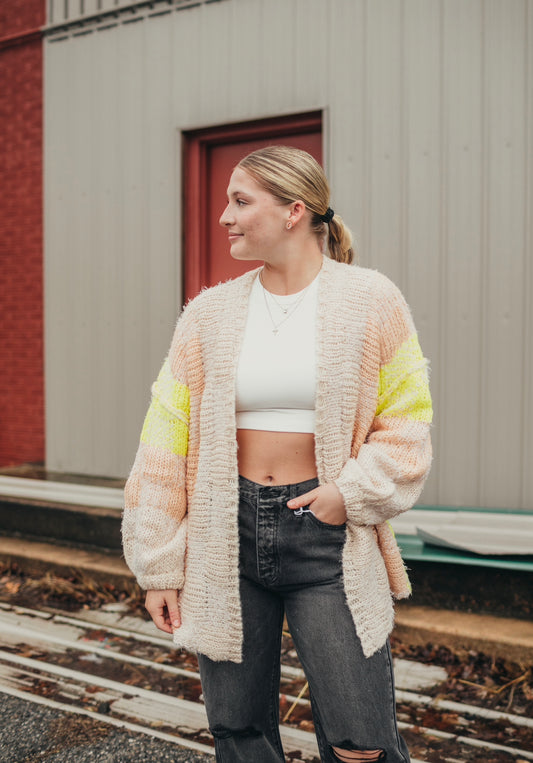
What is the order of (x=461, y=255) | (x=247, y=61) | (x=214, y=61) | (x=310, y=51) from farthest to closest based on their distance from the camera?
(x=214, y=61), (x=247, y=61), (x=310, y=51), (x=461, y=255)

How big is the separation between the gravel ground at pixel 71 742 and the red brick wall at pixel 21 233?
4.43m

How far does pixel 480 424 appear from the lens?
5121mm

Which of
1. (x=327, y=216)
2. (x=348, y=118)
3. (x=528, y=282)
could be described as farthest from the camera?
(x=348, y=118)

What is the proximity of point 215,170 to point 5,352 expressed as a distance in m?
2.97

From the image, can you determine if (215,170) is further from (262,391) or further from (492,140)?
(262,391)

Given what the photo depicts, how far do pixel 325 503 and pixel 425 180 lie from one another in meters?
3.89

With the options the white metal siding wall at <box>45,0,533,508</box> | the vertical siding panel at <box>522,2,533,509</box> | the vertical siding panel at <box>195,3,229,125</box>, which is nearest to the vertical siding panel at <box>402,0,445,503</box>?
the white metal siding wall at <box>45,0,533,508</box>

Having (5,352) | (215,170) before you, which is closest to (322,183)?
(215,170)

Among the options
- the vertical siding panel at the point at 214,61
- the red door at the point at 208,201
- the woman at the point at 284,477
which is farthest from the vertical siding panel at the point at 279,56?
the woman at the point at 284,477

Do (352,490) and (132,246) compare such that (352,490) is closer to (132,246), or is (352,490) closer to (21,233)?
(132,246)

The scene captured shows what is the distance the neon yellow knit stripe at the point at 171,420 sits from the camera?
6.77ft

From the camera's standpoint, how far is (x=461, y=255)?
518cm

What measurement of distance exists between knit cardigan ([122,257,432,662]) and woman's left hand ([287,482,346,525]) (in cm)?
3

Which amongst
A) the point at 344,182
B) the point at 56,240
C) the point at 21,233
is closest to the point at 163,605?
the point at 344,182
